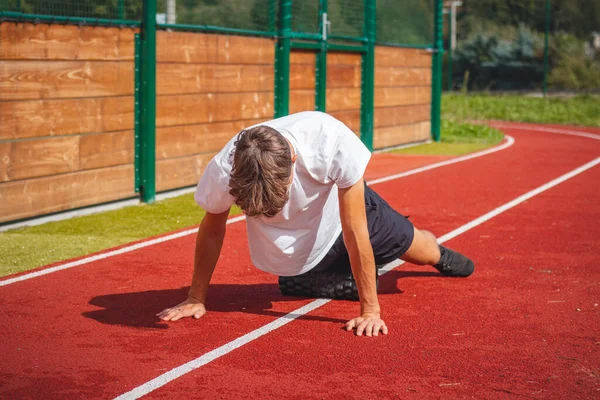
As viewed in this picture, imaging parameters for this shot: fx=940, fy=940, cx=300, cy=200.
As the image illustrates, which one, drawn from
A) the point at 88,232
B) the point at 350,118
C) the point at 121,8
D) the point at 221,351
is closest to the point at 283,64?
the point at 350,118

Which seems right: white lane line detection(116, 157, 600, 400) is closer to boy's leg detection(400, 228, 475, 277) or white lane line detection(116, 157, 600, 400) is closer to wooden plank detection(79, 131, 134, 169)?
boy's leg detection(400, 228, 475, 277)

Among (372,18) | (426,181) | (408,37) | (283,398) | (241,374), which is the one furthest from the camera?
(408,37)

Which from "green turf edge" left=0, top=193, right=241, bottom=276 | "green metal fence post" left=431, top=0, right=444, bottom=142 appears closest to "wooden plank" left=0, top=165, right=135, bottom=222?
"green turf edge" left=0, top=193, right=241, bottom=276

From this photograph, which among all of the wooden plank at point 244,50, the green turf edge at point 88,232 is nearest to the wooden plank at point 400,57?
the wooden plank at point 244,50

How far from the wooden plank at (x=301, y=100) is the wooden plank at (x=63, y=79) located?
3.71 m

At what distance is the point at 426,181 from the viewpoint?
491 inches

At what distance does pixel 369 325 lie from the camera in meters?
5.26

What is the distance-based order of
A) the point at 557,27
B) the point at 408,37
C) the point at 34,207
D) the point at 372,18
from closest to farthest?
the point at 34,207, the point at 372,18, the point at 408,37, the point at 557,27

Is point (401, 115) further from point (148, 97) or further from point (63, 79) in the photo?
point (63, 79)

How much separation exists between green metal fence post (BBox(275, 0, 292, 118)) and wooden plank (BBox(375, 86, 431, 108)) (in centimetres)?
390

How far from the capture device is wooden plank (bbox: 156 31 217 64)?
407 inches

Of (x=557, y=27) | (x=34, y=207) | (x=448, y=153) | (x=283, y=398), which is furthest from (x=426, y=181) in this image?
(x=557, y=27)

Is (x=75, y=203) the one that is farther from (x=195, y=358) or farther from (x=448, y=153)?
(x=448, y=153)

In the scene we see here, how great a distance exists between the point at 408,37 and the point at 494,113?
419 inches
